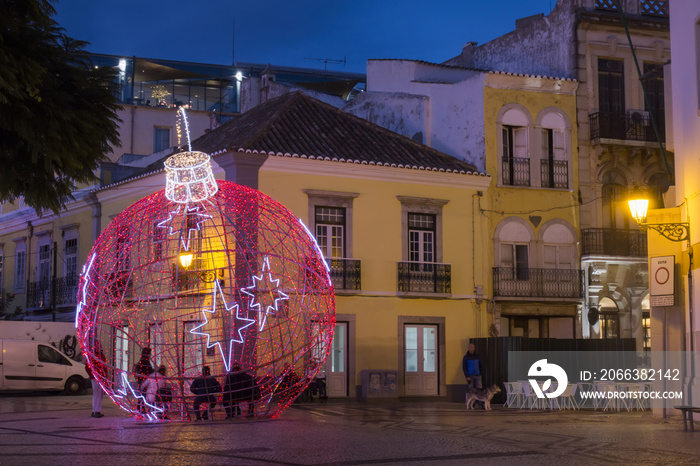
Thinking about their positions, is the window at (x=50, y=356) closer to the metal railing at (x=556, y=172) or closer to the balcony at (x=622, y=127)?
the metal railing at (x=556, y=172)

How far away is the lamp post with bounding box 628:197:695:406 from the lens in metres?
17.9

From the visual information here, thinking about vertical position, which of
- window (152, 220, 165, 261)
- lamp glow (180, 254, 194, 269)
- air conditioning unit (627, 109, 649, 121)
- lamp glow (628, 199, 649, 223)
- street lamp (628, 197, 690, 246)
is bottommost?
lamp glow (180, 254, 194, 269)

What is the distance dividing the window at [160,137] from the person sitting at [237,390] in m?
28.1

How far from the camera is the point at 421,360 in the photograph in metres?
27.7

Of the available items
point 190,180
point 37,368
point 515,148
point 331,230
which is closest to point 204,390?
point 190,180

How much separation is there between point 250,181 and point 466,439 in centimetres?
1287

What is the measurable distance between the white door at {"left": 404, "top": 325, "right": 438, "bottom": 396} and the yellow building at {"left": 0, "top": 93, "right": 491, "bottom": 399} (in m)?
0.03

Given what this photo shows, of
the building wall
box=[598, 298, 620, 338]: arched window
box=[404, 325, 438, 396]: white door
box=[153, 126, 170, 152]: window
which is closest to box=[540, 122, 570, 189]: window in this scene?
the building wall

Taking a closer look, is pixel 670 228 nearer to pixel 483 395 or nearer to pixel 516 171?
pixel 483 395

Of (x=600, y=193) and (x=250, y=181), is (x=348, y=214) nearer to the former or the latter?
(x=250, y=181)

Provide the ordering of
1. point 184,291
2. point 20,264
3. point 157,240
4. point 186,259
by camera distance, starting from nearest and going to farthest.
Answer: point 157,240, point 184,291, point 186,259, point 20,264

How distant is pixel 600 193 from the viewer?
3016cm

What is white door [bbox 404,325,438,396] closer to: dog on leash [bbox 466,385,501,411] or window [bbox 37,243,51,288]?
dog on leash [bbox 466,385,501,411]

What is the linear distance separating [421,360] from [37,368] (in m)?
10.5
